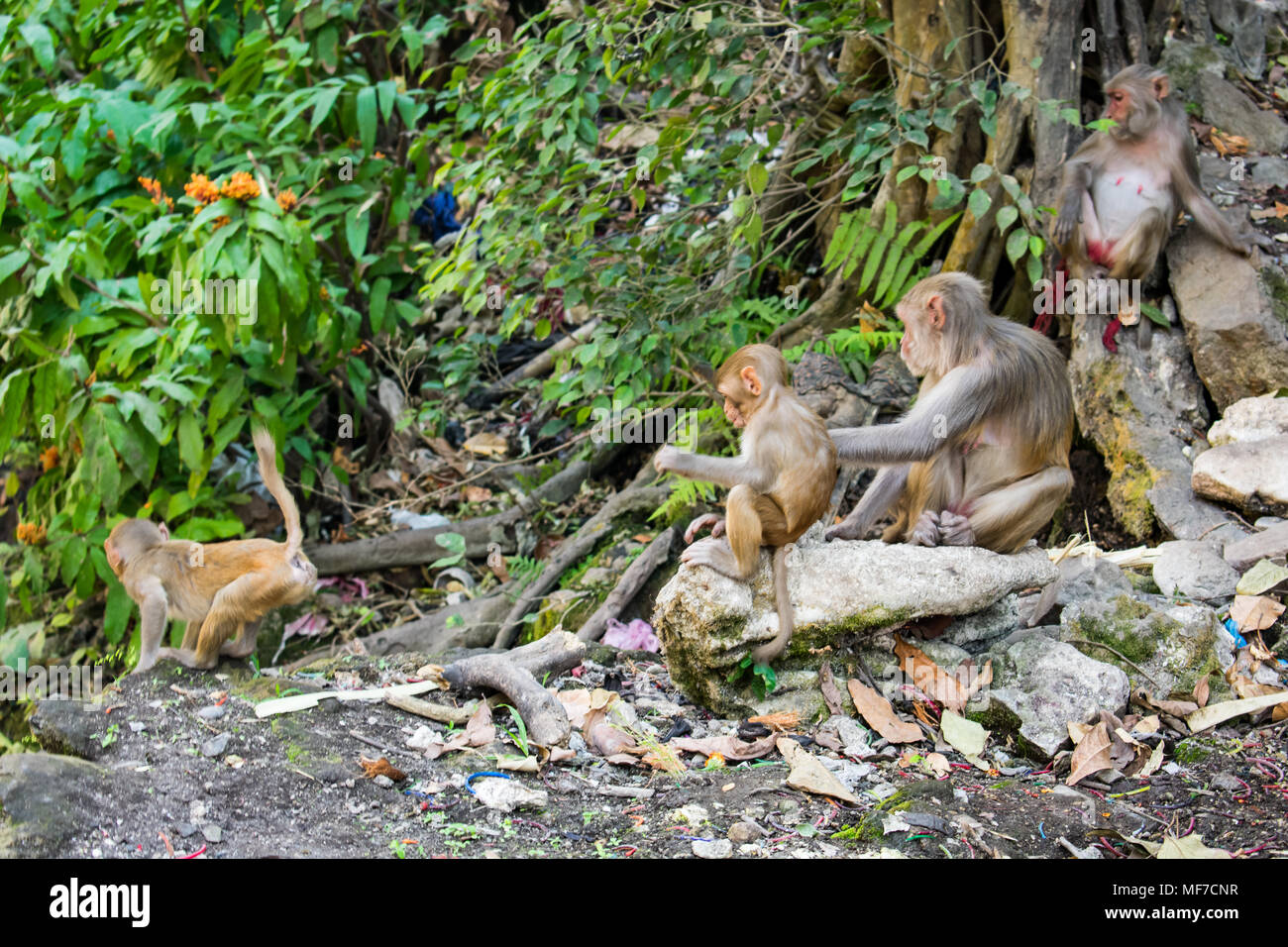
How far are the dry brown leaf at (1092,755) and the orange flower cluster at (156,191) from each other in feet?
18.9

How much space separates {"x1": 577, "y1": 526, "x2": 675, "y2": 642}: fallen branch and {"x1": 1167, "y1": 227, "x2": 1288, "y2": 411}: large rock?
325 centimetres

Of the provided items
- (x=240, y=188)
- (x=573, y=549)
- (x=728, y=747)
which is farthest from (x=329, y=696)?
(x=240, y=188)

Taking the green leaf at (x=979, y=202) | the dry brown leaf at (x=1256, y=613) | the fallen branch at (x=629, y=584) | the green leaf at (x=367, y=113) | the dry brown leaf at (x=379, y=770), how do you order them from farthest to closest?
the green leaf at (x=367, y=113), the fallen branch at (x=629, y=584), the green leaf at (x=979, y=202), the dry brown leaf at (x=1256, y=613), the dry brown leaf at (x=379, y=770)

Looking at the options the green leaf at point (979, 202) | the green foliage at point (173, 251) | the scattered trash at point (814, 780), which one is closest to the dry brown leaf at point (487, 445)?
the green foliage at point (173, 251)

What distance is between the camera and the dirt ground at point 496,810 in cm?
319

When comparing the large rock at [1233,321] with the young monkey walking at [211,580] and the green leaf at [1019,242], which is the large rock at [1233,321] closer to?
the green leaf at [1019,242]

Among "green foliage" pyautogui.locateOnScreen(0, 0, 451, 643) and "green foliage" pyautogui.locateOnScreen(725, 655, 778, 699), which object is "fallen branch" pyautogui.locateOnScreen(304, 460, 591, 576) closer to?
"green foliage" pyautogui.locateOnScreen(0, 0, 451, 643)

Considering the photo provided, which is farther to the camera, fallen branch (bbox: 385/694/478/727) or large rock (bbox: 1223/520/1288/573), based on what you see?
large rock (bbox: 1223/520/1288/573)

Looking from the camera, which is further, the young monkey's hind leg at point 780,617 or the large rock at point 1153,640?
the large rock at point 1153,640

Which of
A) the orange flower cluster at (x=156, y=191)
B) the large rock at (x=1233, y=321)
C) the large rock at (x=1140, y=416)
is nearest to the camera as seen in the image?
the large rock at (x=1140, y=416)

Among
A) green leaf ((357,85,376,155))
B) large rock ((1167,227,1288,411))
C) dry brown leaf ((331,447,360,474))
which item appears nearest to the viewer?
large rock ((1167,227,1288,411))

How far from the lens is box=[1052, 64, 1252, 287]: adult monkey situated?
6473 mm

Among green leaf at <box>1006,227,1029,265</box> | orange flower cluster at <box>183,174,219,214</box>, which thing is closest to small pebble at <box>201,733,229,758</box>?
orange flower cluster at <box>183,174,219,214</box>

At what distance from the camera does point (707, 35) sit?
5594 mm
